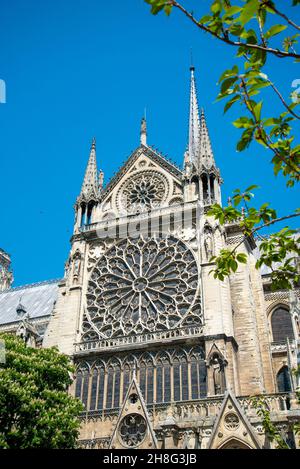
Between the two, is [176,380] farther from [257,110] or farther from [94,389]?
[257,110]

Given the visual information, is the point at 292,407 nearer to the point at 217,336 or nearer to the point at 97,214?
the point at 217,336

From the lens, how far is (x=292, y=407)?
69.7 feet

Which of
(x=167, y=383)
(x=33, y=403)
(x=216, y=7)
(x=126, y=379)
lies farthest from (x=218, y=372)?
(x=216, y=7)

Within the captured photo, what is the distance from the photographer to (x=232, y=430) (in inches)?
842

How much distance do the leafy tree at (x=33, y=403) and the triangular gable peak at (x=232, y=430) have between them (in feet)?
19.5

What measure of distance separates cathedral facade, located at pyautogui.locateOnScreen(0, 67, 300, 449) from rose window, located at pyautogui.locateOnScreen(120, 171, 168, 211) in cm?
8

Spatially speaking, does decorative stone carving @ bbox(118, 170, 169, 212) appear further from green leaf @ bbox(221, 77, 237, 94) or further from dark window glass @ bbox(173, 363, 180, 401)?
green leaf @ bbox(221, 77, 237, 94)

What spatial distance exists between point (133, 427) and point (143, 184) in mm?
17682

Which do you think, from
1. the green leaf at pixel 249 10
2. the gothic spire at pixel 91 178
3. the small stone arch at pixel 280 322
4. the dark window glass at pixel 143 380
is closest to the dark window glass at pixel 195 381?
the dark window glass at pixel 143 380

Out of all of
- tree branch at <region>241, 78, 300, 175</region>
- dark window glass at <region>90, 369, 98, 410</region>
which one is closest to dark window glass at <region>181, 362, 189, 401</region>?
dark window glass at <region>90, 369, 98, 410</region>

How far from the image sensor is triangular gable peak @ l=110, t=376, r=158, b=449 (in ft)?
75.1

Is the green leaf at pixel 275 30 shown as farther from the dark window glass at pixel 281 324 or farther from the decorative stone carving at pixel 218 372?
the dark window glass at pixel 281 324

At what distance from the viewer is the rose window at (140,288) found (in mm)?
29359

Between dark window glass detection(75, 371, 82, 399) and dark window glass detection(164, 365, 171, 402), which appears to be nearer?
dark window glass detection(164, 365, 171, 402)
